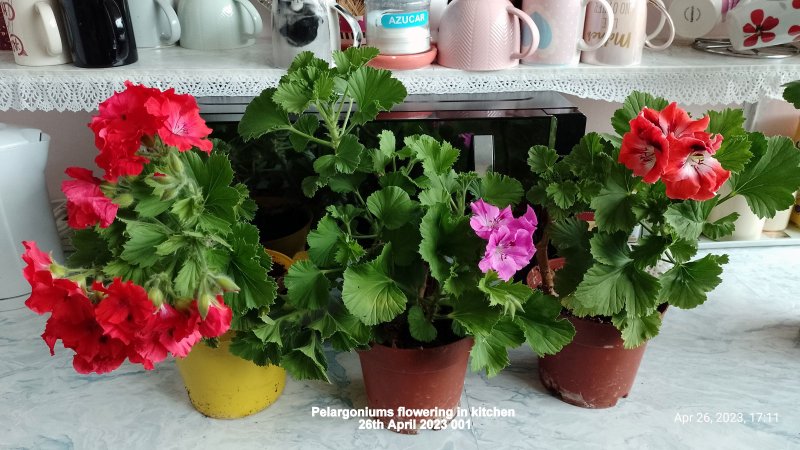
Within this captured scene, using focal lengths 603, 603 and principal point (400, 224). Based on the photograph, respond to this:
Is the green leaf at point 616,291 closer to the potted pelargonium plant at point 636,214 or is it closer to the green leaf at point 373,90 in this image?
the potted pelargonium plant at point 636,214

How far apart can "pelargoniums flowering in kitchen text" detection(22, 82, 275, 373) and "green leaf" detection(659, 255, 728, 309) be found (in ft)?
1.51

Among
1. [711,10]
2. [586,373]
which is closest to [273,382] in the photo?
[586,373]

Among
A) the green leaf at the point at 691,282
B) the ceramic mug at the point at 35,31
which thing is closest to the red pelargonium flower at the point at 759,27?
the green leaf at the point at 691,282

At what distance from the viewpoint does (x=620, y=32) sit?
938 millimetres

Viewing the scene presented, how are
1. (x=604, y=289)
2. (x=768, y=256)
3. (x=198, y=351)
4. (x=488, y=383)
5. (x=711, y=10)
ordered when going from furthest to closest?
(x=768, y=256) → (x=711, y=10) → (x=488, y=383) → (x=198, y=351) → (x=604, y=289)

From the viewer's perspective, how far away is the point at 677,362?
3.11ft

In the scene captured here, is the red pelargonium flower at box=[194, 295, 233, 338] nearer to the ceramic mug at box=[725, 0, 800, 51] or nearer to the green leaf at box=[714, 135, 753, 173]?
the green leaf at box=[714, 135, 753, 173]

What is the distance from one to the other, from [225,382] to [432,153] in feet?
1.37

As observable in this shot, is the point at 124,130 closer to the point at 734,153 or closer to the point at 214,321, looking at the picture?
the point at 214,321

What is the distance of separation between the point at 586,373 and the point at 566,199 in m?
0.27

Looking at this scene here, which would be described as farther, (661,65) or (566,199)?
(661,65)

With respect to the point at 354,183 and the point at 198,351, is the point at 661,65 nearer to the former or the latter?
the point at 354,183

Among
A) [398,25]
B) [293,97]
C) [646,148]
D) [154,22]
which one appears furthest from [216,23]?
[646,148]

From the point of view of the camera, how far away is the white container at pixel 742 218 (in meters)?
1.19
